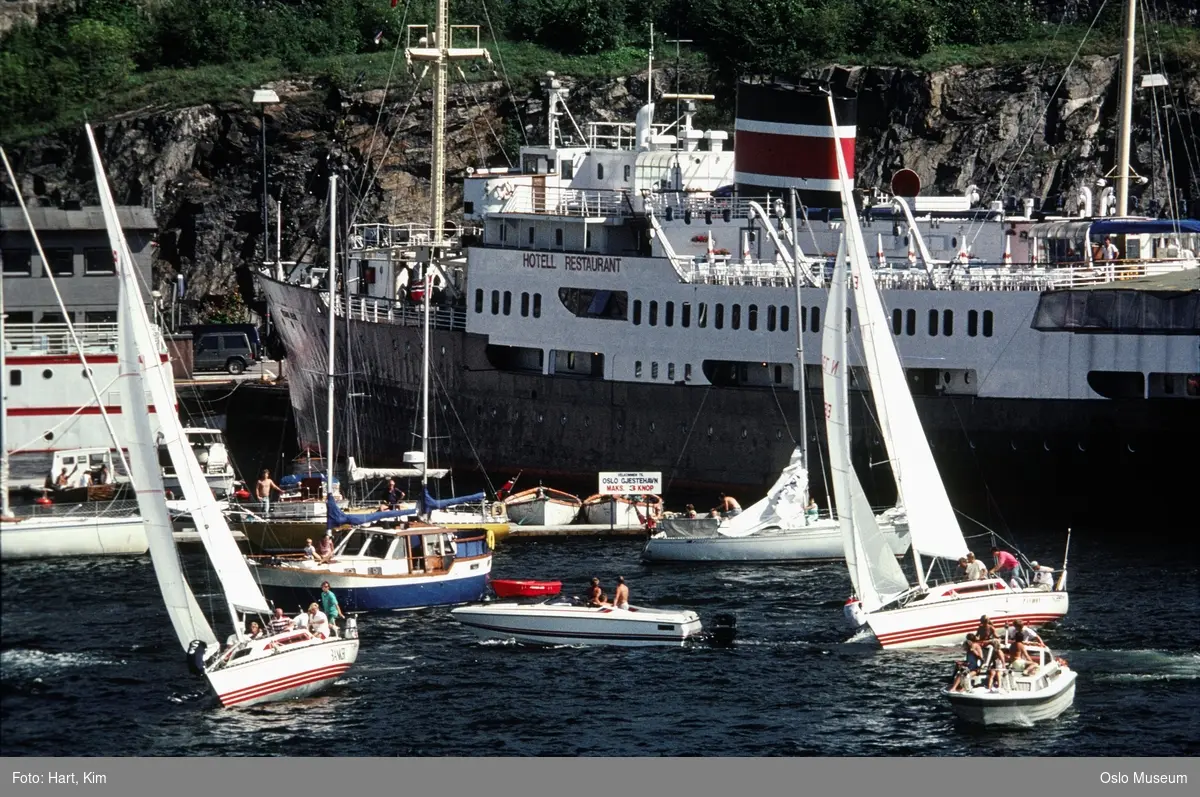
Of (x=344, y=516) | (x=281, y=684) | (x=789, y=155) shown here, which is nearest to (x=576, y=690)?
(x=281, y=684)

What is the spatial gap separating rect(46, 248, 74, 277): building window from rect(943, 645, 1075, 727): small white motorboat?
1878 centimetres

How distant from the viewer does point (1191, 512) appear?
59.8 metres

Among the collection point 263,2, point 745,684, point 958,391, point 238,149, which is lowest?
point 745,684

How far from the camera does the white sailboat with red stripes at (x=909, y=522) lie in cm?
4609

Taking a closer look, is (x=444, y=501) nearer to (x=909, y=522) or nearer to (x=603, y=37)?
(x=909, y=522)

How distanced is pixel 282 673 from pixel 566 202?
33.4 meters

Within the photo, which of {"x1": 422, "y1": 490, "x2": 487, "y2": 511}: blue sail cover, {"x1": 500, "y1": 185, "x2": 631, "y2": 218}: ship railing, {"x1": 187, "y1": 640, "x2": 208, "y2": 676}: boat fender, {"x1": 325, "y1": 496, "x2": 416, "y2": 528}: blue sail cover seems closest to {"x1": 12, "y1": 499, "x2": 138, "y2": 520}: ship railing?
{"x1": 187, "y1": 640, "x2": 208, "y2": 676}: boat fender

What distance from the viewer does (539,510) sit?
2406 inches

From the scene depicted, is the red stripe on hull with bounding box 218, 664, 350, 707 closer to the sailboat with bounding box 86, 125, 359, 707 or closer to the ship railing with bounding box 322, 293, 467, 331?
the sailboat with bounding box 86, 125, 359, 707

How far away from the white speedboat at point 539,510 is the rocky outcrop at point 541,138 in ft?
101
